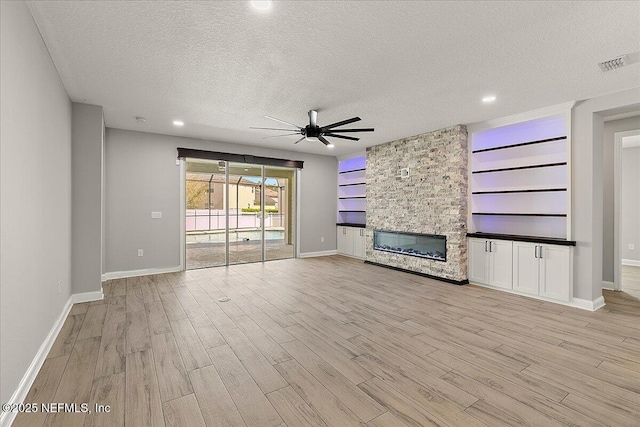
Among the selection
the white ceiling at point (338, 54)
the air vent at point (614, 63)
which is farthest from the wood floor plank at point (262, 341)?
the air vent at point (614, 63)

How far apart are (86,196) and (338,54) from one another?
394 cm

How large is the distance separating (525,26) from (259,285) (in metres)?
4.66

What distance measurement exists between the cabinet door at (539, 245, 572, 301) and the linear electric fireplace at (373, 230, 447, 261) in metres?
1.46

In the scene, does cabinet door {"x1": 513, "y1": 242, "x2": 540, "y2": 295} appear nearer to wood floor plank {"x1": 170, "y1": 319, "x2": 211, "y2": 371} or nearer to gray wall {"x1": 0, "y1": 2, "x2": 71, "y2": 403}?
wood floor plank {"x1": 170, "y1": 319, "x2": 211, "y2": 371}

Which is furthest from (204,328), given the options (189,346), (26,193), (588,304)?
(588,304)

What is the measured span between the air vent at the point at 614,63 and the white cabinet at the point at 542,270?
226 centimetres

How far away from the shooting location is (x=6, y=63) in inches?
69.7

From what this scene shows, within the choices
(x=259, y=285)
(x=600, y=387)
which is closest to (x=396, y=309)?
(x=600, y=387)

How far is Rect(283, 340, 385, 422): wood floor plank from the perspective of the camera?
188 cm

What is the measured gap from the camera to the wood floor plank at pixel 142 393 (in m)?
1.79

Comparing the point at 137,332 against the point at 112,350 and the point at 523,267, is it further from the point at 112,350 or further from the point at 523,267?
the point at 523,267

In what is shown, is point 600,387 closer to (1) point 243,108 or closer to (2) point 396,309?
(2) point 396,309

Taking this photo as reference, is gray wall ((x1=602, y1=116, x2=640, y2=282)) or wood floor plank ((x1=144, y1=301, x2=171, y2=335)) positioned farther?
gray wall ((x1=602, y1=116, x2=640, y2=282))

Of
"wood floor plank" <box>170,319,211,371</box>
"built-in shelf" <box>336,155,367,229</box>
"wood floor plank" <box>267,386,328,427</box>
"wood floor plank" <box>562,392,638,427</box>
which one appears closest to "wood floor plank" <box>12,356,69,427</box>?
"wood floor plank" <box>170,319,211,371</box>
